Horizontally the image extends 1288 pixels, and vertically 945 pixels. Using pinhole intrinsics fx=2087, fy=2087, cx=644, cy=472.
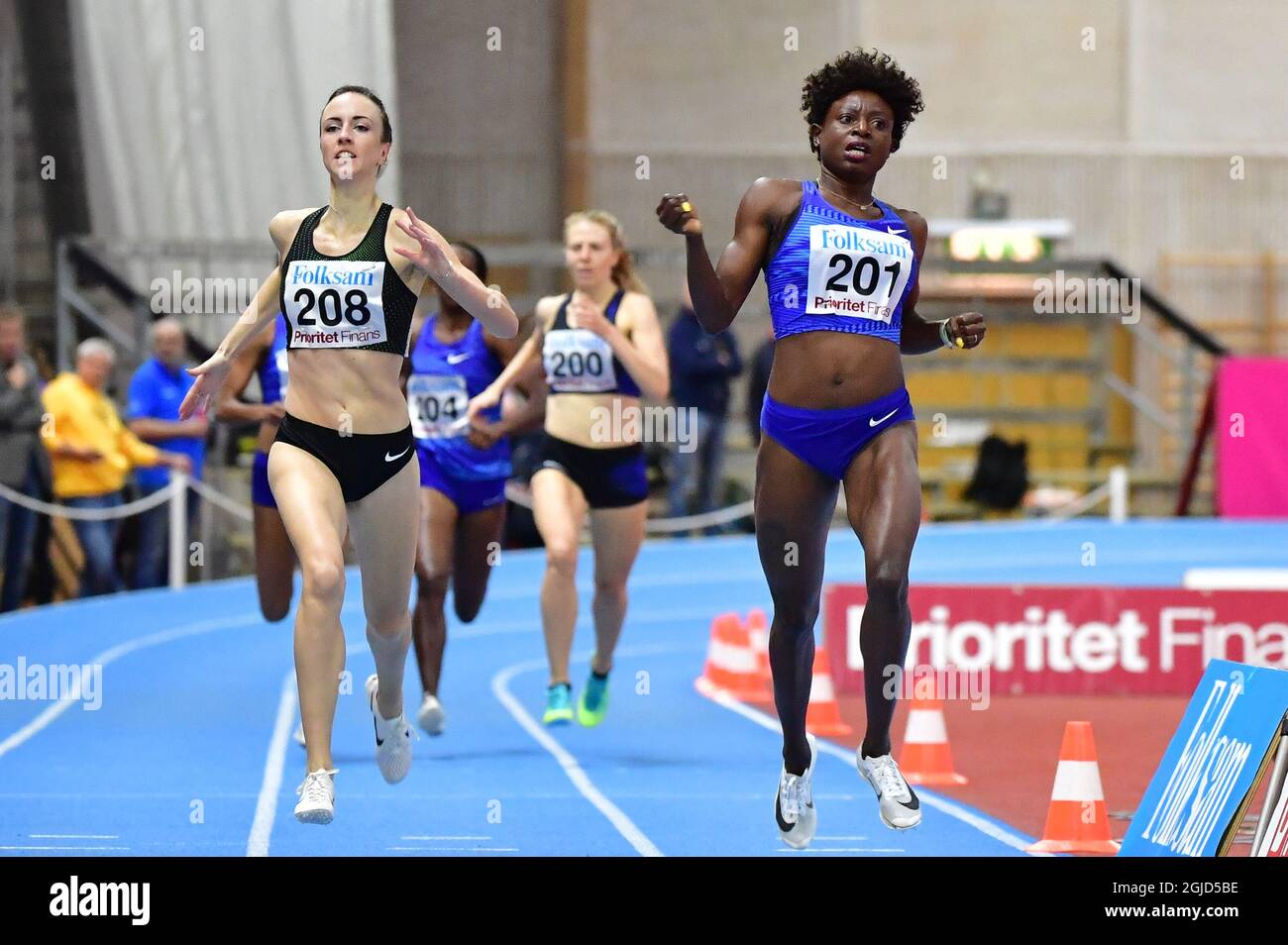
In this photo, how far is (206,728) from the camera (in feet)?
35.1

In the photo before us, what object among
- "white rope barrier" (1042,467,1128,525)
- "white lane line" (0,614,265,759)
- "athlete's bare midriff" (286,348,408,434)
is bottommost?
"white rope barrier" (1042,467,1128,525)

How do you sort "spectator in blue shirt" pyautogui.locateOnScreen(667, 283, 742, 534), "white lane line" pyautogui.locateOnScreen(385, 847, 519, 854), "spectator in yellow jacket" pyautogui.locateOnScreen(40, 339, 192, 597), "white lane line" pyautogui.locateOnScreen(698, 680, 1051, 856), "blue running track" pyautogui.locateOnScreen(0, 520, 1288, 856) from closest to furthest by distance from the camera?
"white lane line" pyautogui.locateOnScreen(385, 847, 519, 854) < "blue running track" pyautogui.locateOnScreen(0, 520, 1288, 856) < "white lane line" pyautogui.locateOnScreen(698, 680, 1051, 856) < "spectator in yellow jacket" pyautogui.locateOnScreen(40, 339, 192, 597) < "spectator in blue shirt" pyautogui.locateOnScreen(667, 283, 742, 534)

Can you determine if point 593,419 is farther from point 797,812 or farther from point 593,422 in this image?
point 797,812

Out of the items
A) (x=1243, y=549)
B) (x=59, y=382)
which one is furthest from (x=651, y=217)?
(x=59, y=382)

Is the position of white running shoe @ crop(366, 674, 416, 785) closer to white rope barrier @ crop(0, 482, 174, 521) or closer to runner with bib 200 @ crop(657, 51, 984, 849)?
runner with bib 200 @ crop(657, 51, 984, 849)

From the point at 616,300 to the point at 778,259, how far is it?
3628 mm

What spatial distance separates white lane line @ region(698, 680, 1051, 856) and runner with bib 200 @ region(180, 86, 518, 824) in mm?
2476

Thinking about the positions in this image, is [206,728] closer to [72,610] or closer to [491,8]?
[72,610]

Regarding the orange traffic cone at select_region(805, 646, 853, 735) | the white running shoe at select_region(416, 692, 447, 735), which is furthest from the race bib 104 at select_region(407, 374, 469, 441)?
the orange traffic cone at select_region(805, 646, 853, 735)

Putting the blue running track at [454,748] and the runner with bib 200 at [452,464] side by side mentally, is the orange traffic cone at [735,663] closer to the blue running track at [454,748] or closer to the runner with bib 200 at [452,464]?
the blue running track at [454,748]

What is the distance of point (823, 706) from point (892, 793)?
14.6 ft

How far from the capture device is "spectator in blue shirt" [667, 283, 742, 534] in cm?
1827

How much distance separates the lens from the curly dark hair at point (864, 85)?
644 centimetres

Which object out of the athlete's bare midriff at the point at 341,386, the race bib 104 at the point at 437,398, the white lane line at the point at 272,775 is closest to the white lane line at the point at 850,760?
the race bib 104 at the point at 437,398
